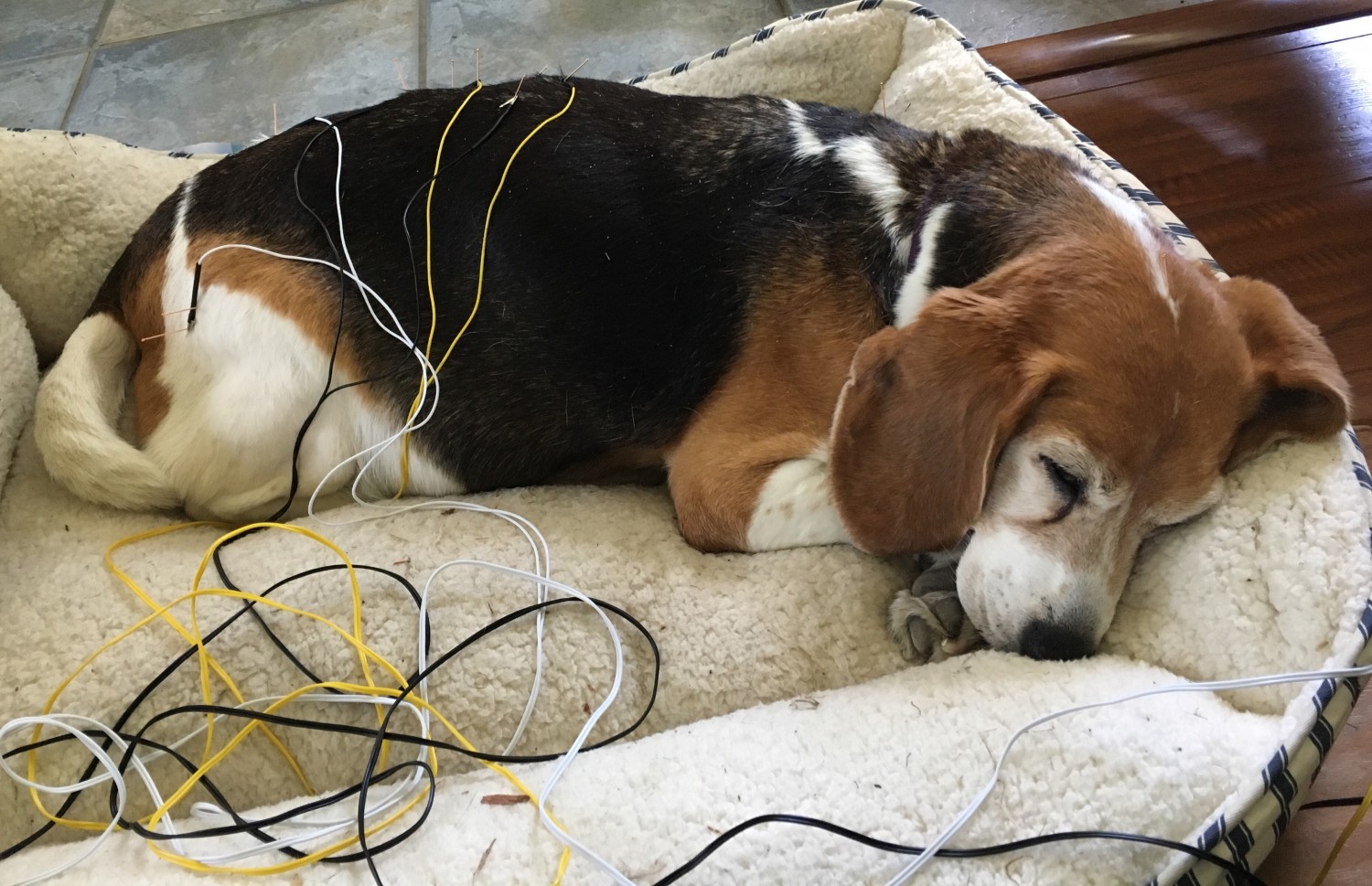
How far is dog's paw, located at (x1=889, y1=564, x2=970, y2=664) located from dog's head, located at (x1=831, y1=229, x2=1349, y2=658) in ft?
0.28

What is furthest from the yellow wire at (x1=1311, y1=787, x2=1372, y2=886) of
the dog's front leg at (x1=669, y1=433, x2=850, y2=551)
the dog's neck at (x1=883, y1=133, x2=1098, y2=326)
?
the dog's neck at (x1=883, y1=133, x2=1098, y2=326)

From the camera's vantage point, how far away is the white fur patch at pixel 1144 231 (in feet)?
4.50

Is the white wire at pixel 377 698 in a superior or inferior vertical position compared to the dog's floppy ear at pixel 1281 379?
inferior

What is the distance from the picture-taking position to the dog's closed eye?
1.38 m

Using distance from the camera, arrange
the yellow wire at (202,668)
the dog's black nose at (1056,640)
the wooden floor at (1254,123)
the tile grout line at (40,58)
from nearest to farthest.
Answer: the dog's black nose at (1056,640) → the yellow wire at (202,668) → the wooden floor at (1254,123) → the tile grout line at (40,58)

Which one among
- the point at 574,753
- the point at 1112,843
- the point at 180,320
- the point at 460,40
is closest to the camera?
the point at 1112,843

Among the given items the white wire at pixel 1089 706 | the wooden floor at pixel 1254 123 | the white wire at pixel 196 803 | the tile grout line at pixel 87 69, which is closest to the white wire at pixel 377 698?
the white wire at pixel 196 803

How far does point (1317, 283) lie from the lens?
221 cm

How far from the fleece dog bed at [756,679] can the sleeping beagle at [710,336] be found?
0.30ft

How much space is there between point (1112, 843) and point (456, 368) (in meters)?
1.31

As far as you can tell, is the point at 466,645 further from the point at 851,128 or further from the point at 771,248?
the point at 851,128

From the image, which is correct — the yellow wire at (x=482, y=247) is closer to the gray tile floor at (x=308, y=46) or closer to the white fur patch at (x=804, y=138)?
the white fur patch at (x=804, y=138)

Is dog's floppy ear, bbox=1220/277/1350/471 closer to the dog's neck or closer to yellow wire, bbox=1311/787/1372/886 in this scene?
the dog's neck

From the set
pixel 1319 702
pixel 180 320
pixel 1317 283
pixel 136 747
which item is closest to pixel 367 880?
pixel 136 747
